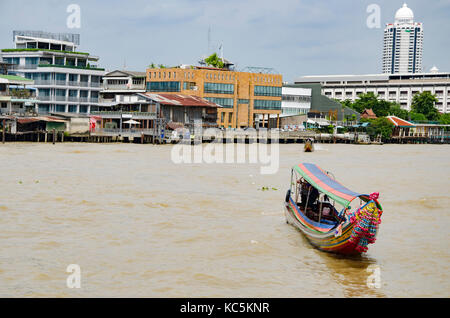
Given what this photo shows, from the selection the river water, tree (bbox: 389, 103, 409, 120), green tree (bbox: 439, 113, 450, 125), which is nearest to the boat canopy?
the river water

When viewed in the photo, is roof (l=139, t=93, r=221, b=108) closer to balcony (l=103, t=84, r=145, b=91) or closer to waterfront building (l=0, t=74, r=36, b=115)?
balcony (l=103, t=84, r=145, b=91)

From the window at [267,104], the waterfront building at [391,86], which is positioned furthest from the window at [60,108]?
the waterfront building at [391,86]

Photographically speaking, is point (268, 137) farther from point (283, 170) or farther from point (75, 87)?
point (283, 170)

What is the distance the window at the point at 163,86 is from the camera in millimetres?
89375

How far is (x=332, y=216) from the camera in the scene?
20.4 m

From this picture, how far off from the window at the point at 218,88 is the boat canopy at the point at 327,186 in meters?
68.7

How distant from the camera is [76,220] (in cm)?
2312

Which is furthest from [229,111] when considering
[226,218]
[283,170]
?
[226,218]

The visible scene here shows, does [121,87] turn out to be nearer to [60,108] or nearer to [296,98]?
[60,108]

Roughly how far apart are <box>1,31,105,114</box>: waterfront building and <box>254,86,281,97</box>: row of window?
25558 millimetres

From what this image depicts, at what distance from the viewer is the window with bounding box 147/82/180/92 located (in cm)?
8938

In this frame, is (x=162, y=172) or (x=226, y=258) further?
(x=162, y=172)
